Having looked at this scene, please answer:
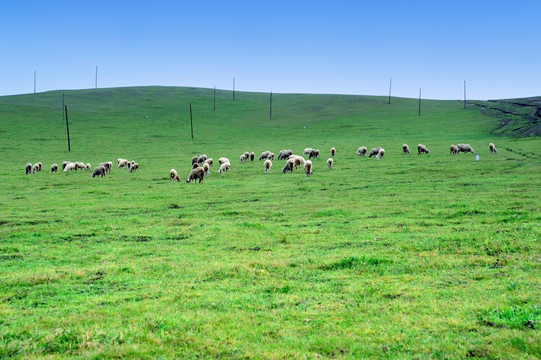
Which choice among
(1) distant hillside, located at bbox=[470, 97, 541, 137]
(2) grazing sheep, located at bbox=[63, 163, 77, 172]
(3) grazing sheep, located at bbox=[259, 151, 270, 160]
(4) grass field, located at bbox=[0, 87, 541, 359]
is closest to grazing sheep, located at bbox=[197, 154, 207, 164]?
(3) grazing sheep, located at bbox=[259, 151, 270, 160]

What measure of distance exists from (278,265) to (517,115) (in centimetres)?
9458

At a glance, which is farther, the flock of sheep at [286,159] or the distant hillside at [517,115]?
the distant hillside at [517,115]

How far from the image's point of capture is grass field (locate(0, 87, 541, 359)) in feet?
23.3

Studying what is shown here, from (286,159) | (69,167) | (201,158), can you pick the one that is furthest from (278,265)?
(69,167)

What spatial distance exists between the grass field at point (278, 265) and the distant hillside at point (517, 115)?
38.3 m

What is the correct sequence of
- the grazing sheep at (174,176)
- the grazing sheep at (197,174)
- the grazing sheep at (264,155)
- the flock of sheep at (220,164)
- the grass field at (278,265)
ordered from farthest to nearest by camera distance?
the grazing sheep at (264,155), the flock of sheep at (220,164), the grazing sheep at (174,176), the grazing sheep at (197,174), the grass field at (278,265)

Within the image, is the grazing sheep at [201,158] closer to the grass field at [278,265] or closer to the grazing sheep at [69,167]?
the grazing sheep at [69,167]

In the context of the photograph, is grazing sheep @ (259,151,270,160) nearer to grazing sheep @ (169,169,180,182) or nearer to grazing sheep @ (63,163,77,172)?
grazing sheep @ (169,169,180,182)

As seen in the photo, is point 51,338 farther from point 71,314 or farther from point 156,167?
point 156,167

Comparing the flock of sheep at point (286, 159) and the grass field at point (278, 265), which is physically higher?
the flock of sheep at point (286, 159)

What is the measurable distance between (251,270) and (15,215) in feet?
46.5

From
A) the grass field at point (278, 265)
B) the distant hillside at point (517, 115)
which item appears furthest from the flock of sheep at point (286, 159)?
the distant hillside at point (517, 115)

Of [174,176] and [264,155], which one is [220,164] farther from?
[174,176]

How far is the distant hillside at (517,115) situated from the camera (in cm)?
7056
